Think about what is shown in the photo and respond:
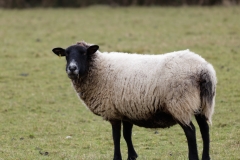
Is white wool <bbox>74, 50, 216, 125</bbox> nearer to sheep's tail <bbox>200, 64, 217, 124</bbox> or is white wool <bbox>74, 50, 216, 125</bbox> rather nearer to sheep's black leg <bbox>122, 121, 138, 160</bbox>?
sheep's tail <bbox>200, 64, 217, 124</bbox>

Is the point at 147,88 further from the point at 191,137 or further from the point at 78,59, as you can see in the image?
the point at 78,59

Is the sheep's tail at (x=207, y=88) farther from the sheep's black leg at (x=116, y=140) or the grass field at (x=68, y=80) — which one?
the sheep's black leg at (x=116, y=140)

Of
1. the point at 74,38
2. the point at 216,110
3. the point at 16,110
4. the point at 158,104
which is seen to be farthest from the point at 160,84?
the point at 74,38

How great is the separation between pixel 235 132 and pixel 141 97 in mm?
2967

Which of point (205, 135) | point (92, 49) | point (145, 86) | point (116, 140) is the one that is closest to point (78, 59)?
point (92, 49)

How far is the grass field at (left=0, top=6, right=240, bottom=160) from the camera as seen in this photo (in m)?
9.16

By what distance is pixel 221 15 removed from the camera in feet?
81.7

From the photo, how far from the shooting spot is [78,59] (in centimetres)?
821

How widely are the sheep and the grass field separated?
80 cm

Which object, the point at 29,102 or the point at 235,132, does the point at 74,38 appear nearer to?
the point at 29,102

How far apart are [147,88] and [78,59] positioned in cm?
138

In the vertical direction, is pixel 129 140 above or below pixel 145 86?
below

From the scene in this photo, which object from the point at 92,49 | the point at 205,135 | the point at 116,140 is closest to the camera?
the point at 205,135

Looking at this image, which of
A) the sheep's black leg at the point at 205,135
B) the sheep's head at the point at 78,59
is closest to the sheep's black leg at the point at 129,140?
the sheep's head at the point at 78,59
